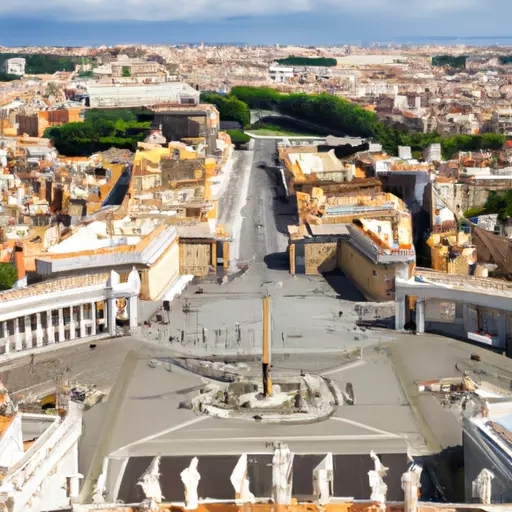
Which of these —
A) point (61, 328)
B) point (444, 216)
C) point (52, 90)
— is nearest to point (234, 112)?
point (52, 90)

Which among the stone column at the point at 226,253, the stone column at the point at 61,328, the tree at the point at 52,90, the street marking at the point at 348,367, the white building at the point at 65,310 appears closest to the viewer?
the street marking at the point at 348,367

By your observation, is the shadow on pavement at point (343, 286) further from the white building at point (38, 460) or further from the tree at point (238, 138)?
the tree at point (238, 138)

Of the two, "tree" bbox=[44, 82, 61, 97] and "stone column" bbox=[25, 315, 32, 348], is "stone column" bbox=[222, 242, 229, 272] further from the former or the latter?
"tree" bbox=[44, 82, 61, 97]

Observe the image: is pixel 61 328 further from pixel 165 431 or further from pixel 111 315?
pixel 165 431

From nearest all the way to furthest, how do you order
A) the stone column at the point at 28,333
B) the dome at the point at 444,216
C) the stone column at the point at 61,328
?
the stone column at the point at 28,333 → the stone column at the point at 61,328 → the dome at the point at 444,216

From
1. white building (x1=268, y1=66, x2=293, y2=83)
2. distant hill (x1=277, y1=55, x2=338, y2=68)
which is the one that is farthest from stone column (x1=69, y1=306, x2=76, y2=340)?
distant hill (x1=277, y1=55, x2=338, y2=68)

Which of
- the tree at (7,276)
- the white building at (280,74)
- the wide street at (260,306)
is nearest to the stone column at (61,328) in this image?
the wide street at (260,306)

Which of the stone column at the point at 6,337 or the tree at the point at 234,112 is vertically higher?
the tree at the point at 234,112
